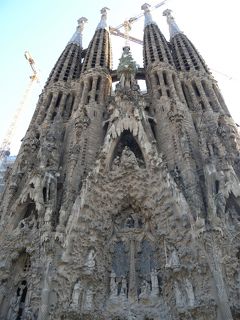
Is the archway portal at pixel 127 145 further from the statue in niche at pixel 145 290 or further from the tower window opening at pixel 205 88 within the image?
the tower window opening at pixel 205 88

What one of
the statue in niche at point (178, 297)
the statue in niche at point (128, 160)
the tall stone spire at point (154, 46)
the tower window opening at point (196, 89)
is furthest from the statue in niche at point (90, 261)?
the tall stone spire at point (154, 46)

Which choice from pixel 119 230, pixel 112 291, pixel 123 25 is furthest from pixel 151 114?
pixel 123 25

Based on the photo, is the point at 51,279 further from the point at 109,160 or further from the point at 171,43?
the point at 171,43

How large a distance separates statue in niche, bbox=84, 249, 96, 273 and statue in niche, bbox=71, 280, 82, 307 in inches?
21.2

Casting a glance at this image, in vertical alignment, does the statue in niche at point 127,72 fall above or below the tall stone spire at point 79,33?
below

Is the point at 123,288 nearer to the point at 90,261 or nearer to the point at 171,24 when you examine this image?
the point at 90,261

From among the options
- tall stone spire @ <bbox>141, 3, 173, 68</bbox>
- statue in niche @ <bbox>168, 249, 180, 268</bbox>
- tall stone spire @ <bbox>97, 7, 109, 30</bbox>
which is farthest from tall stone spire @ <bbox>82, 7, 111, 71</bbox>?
statue in niche @ <bbox>168, 249, 180, 268</bbox>

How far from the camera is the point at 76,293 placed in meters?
10.9

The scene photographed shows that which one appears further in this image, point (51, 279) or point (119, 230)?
point (119, 230)

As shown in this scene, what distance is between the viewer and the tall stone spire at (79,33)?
96.4ft

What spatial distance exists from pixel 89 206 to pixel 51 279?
10.2ft

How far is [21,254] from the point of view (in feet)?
41.0

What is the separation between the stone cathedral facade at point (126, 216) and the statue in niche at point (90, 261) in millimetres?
35

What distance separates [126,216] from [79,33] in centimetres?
2224
